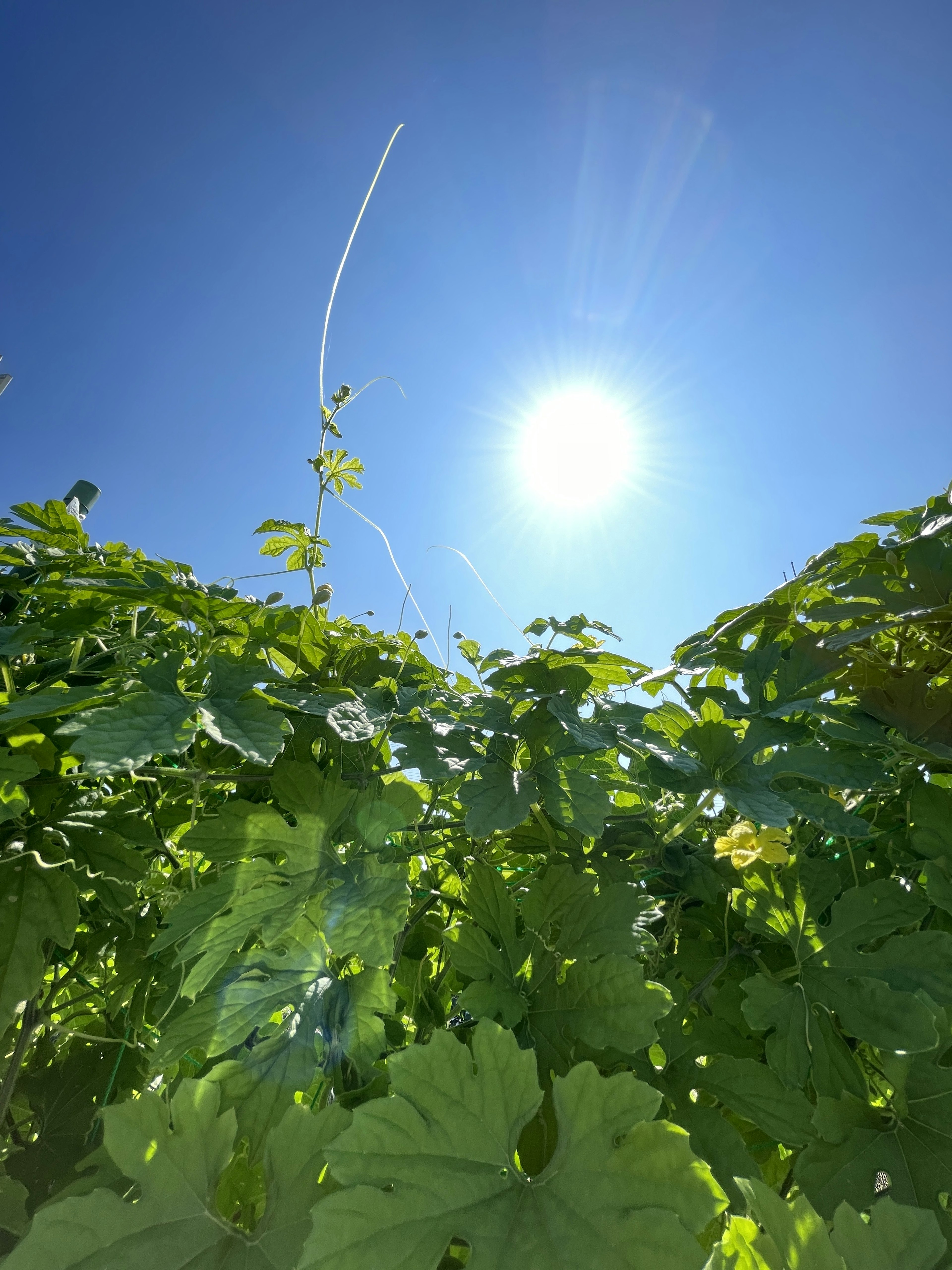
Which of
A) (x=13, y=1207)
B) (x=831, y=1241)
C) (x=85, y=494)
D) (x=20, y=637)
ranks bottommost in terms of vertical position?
(x=13, y=1207)

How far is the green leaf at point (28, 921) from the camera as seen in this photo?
80 centimetres

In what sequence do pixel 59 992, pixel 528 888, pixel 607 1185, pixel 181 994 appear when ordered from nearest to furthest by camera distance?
pixel 607 1185 → pixel 181 994 → pixel 528 888 → pixel 59 992

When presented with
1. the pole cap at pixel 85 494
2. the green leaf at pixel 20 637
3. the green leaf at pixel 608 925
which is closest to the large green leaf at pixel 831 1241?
the green leaf at pixel 608 925

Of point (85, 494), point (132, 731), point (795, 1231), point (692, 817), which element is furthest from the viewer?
point (85, 494)

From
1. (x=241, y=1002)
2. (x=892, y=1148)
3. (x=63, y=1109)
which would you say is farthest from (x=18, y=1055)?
(x=892, y=1148)

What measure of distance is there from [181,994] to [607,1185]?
0.49 m

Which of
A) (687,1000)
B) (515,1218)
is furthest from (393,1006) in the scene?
(687,1000)

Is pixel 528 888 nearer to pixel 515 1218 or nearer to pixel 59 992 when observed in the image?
pixel 515 1218

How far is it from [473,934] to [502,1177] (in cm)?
26

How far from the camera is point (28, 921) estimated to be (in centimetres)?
83

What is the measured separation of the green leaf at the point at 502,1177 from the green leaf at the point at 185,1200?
60 millimetres

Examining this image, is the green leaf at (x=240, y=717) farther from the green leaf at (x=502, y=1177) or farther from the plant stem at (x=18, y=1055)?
the plant stem at (x=18, y=1055)

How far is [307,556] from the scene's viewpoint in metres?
1.25

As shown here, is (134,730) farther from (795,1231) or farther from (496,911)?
(795,1231)
